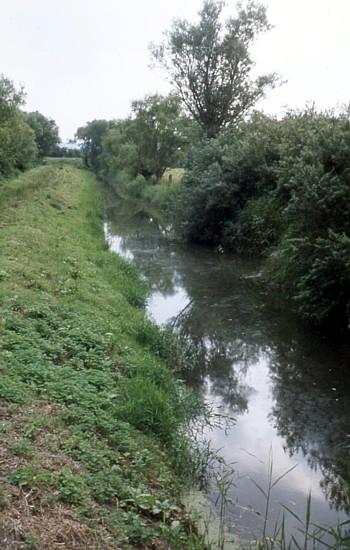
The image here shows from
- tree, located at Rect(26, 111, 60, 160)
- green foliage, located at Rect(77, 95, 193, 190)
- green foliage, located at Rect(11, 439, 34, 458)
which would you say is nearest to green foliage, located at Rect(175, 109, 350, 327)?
green foliage, located at Rect(11, 439, 34, 458)

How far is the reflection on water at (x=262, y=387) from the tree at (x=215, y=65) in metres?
17.0

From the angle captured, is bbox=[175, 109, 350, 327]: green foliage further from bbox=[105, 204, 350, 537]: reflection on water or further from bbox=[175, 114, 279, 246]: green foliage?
bbox=[105, 204, 350, 537]: reflection on water

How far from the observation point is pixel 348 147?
35.2 ft

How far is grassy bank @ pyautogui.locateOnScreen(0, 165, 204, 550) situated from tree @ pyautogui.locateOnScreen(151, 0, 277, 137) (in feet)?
70.9

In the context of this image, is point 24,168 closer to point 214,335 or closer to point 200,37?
point 200,37

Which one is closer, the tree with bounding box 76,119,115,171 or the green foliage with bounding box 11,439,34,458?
the green foliage with bounding box 11,439,34,458

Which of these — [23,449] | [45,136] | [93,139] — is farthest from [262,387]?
[93,139]

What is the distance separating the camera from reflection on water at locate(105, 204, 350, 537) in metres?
5.16

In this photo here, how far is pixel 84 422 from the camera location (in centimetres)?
525

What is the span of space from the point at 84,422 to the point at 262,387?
11.1 ft

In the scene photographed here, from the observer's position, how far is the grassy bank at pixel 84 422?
3.78 metres

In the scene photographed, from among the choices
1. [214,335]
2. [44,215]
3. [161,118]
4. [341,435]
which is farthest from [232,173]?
[161,118]

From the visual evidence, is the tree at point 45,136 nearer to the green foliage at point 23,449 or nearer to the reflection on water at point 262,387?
the reflection on water at point 262,387

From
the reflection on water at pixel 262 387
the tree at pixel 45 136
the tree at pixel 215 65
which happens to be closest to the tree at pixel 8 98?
the tree at pixel 215 65
